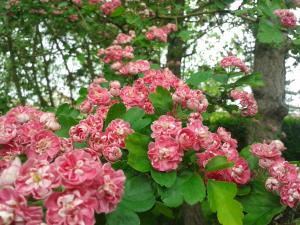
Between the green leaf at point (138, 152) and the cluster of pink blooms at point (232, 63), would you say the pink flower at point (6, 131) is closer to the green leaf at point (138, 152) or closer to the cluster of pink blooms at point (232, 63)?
the green leaf at point (138, 152)

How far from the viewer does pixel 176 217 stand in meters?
2.39

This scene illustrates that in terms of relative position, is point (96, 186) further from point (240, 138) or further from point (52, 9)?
point (240, 138)

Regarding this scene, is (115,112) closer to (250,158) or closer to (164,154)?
(164,154)

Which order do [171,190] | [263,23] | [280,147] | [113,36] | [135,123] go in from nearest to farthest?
1. [171,190]
2. [135,123]
3. [280,147]
4. [263,23]
5. [113,36]

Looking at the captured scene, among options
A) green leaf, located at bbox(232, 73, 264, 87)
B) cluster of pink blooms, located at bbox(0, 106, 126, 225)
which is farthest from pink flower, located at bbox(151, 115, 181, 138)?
green leaf, located at bbox(232, 73, 264, 87)

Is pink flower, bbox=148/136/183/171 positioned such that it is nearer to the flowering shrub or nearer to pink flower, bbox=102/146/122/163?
the flowering shrub

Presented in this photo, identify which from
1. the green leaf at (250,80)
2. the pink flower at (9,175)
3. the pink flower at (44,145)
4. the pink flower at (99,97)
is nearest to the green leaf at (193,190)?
the pink flower at (44,145)

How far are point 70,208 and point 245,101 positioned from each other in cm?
166

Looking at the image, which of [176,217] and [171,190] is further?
[176,217]

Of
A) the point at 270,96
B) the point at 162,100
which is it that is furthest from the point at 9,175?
the point at 270,96

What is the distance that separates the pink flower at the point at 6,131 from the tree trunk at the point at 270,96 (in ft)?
8.18

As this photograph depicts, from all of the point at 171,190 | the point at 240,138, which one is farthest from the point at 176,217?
the point at 240,138

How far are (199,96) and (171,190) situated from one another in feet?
1.70

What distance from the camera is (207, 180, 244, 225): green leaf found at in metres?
1.45
